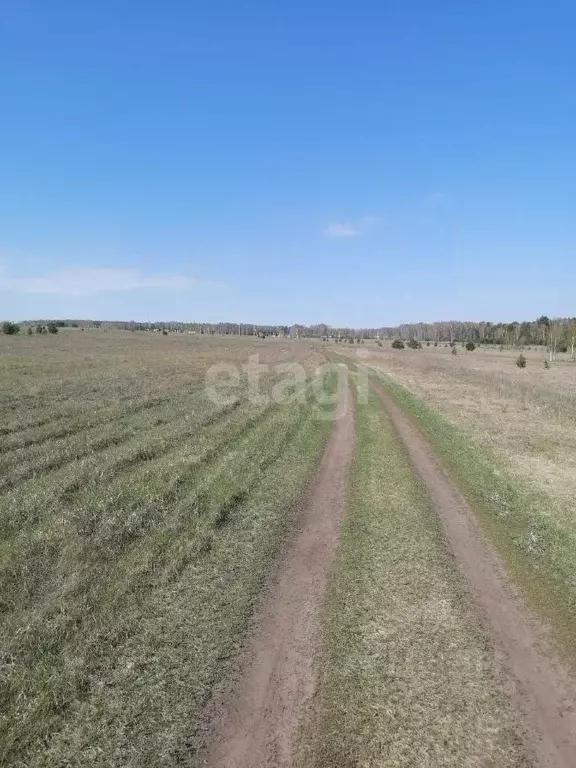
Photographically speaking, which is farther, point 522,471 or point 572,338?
point 572,338

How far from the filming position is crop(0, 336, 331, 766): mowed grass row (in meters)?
5.24

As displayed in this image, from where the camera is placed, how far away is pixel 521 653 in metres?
6.66

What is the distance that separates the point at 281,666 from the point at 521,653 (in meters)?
3.29

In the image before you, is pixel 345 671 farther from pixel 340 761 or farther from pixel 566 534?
pixel 566 534

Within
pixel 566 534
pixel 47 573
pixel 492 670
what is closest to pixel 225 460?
pixel 47 573

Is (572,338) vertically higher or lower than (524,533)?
higher

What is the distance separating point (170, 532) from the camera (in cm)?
1045

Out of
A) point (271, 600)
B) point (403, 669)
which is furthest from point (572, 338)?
point (403, 669)

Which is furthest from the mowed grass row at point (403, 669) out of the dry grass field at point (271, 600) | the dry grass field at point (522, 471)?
the dry grass field at point (522, 471)

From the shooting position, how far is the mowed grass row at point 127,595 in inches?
206

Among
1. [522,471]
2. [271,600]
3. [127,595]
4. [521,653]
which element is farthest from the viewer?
[522,471]

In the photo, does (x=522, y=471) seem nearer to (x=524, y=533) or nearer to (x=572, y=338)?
(x=524, y=533)

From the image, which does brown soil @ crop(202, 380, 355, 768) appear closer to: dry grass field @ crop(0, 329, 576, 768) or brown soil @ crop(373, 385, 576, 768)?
dry grass field @ crop(0, 329, 576, 768)

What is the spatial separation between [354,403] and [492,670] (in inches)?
925
